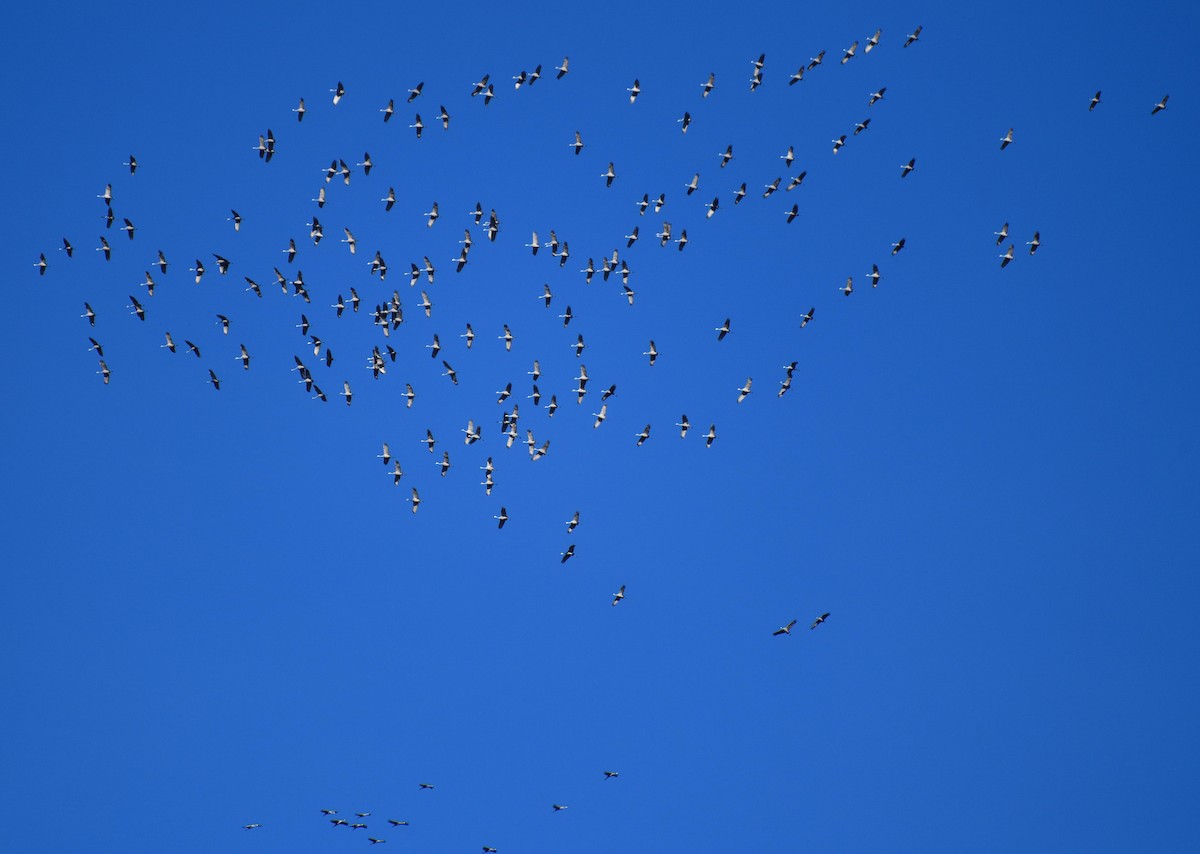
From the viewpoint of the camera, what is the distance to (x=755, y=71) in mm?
98500

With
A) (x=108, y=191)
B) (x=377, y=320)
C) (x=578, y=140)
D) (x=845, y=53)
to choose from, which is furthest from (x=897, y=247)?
(x=108, y=191)

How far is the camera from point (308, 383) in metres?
97.3

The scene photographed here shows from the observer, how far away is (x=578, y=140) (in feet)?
336

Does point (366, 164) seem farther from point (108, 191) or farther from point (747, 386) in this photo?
point (747, 386)

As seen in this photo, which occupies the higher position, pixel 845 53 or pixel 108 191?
pixel 108 191

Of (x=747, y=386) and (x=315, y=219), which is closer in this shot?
(x=315, y=219)

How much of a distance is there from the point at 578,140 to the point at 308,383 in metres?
18.0

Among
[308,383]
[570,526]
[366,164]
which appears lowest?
[570,526]

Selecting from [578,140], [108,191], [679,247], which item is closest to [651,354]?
[679,247]

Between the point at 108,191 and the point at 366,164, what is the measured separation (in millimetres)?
12575

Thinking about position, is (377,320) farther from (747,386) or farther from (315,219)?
(747,386)

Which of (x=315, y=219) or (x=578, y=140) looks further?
(x=578, y=140)

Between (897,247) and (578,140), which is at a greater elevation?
(578,140)

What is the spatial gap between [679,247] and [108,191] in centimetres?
2730
